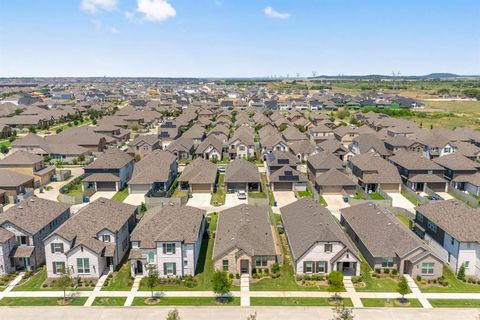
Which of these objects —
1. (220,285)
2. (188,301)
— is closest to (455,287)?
(220,285)

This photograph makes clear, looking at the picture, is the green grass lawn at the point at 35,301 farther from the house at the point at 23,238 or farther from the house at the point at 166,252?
the house at the point at 166,252

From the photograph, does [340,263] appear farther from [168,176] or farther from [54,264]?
[168,176]

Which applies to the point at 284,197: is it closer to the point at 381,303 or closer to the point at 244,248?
the point at 244,248

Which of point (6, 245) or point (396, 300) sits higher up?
point (6, 245)

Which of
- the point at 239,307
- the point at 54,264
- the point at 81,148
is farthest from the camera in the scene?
the point at 81,148

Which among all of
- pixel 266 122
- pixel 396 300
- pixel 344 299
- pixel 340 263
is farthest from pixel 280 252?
pixel 266 122

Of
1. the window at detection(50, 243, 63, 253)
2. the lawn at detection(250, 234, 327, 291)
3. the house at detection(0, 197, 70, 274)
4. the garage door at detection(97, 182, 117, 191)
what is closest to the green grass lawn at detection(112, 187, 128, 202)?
the garage door at detection(97, 182, 117, 191)
